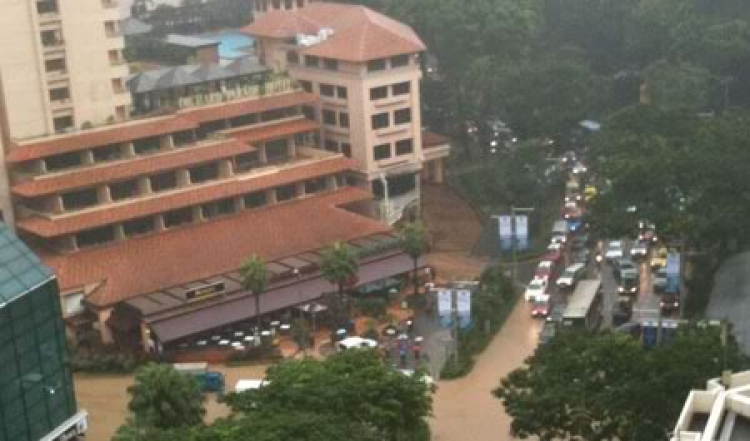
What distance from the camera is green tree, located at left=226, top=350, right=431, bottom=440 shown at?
3161cm

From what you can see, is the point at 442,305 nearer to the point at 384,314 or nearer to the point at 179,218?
the point at 384,314

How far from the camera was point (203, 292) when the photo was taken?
161ft

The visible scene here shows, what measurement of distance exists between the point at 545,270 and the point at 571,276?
1.46 meters

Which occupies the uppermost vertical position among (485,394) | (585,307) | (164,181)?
(164,181)

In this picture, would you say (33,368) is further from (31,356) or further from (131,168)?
(131,168)

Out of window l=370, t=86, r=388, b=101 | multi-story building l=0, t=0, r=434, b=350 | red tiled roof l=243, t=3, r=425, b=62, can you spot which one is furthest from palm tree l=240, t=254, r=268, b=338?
red tiled roof l=243, t=3, r=425, b=62

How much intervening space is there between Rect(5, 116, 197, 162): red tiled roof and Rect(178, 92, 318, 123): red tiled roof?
2461 mm

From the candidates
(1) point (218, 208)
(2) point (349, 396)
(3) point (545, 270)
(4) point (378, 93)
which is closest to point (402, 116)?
(4) point (378, 93)

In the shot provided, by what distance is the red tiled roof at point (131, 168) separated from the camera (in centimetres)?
5231

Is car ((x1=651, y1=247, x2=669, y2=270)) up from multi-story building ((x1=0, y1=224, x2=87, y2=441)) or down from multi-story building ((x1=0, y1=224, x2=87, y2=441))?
down

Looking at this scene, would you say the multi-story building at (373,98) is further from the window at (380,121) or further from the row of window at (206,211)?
the row of window at (206,211)

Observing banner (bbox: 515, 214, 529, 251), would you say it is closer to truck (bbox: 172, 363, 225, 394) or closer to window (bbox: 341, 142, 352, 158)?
window (bbox: 341, 142, 352, 158)

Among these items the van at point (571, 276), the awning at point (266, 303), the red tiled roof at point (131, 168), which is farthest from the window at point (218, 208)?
the van at point (571, 276)

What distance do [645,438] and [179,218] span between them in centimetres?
3026
